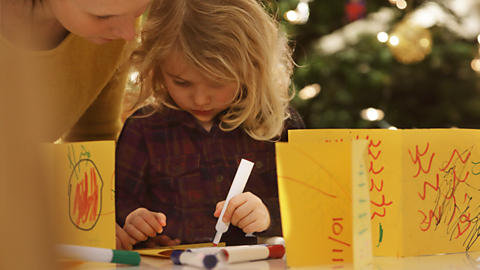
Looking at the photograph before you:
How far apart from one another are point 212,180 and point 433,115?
131 centimetres

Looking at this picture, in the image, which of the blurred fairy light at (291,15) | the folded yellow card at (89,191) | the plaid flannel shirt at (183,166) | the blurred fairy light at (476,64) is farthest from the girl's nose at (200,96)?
the blurred fairy light at (476,64)

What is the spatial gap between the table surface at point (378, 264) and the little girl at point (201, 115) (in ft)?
0.90

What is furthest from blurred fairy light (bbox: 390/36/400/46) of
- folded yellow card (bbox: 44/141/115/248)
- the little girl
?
folded yellow card (bbox: 44/141/115/248)

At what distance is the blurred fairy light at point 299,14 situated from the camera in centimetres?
163

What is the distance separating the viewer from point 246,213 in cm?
64

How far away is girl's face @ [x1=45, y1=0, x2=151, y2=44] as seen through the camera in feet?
1.97

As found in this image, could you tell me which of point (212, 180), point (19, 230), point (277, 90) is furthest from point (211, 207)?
point (19, 230)

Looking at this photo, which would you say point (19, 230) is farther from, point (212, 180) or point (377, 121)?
point (377, 121)

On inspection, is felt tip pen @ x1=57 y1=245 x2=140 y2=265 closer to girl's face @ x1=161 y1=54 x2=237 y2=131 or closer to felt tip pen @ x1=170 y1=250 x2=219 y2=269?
felt tip pen @ x1=170 y1=250 x2=219 y2=269

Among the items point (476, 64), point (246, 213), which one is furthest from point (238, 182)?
point (476, 64)

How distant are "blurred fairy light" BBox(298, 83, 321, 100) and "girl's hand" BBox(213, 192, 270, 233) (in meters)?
1.16

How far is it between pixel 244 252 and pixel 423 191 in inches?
9.1

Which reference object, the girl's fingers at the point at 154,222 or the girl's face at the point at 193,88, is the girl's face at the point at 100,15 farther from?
the girl's fingers at the point at 154,222

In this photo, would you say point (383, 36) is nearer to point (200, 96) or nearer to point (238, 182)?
point (200, 96)
